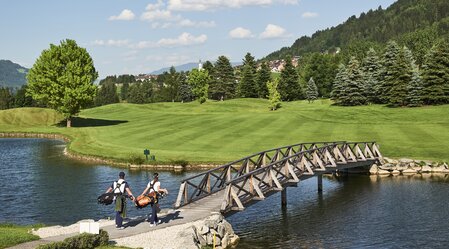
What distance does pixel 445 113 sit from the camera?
69250 millimetres

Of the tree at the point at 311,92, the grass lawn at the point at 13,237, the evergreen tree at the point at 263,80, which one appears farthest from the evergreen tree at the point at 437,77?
the grass lawn at the point at 13,237

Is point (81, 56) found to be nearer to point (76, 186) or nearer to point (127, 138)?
point (127, 138)

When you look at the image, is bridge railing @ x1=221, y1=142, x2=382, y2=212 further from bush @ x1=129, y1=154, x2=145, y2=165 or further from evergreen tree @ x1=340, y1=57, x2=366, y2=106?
evergreen tree @ x1=340, y1=57, x2=366, y2=106

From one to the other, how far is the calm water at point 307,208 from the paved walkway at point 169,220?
2030 mm

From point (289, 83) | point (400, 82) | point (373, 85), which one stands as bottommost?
point (373, 85)

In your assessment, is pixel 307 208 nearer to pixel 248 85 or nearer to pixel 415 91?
pixel 415 91

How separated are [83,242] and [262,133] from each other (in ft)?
142

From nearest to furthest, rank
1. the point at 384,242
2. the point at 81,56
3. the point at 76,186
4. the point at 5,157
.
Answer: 1. the point at 384,242
2. the point at 76,186
3. the point at 5,157
4. the point at 81,56

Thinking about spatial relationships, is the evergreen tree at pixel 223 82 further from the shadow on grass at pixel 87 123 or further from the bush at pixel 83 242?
the bush at pixel 83 242

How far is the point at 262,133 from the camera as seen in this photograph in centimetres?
6016

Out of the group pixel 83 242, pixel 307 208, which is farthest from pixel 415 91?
pixel 83 242

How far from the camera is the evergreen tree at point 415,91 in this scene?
78875 millimetres

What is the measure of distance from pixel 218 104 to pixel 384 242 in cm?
9333

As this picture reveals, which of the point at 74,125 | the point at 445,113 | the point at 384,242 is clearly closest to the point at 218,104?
the point at 74,125
